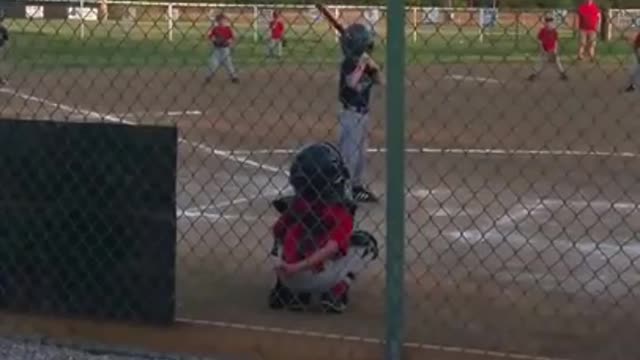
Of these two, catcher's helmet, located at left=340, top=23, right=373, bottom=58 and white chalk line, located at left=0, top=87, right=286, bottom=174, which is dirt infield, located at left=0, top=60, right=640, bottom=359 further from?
catcher's helmet, located at left=340, top=23, right=373, bottom=58

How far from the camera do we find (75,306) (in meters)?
7.77

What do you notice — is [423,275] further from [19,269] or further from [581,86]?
[581,86]

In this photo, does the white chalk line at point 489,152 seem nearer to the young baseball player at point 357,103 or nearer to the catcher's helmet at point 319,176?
the young baseball player at point 357,103

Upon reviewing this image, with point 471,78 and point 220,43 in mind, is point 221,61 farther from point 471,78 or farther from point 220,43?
point 471,78

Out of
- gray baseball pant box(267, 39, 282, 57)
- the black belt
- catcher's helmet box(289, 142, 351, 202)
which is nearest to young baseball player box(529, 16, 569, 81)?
gray baseball pant box(267, 39, 282, 57)

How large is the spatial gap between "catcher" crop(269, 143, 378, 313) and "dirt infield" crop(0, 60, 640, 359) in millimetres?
180

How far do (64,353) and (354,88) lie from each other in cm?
627

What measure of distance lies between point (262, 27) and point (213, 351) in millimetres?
33192

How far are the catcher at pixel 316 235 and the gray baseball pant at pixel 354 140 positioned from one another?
455 cm

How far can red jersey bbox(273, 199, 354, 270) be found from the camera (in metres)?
8.46

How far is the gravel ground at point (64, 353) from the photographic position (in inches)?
292

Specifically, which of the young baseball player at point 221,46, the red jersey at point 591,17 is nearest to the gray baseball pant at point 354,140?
the red jersey at point 591,17

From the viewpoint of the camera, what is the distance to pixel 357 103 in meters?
13.6

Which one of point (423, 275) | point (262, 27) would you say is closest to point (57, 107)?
point (423, 275)
